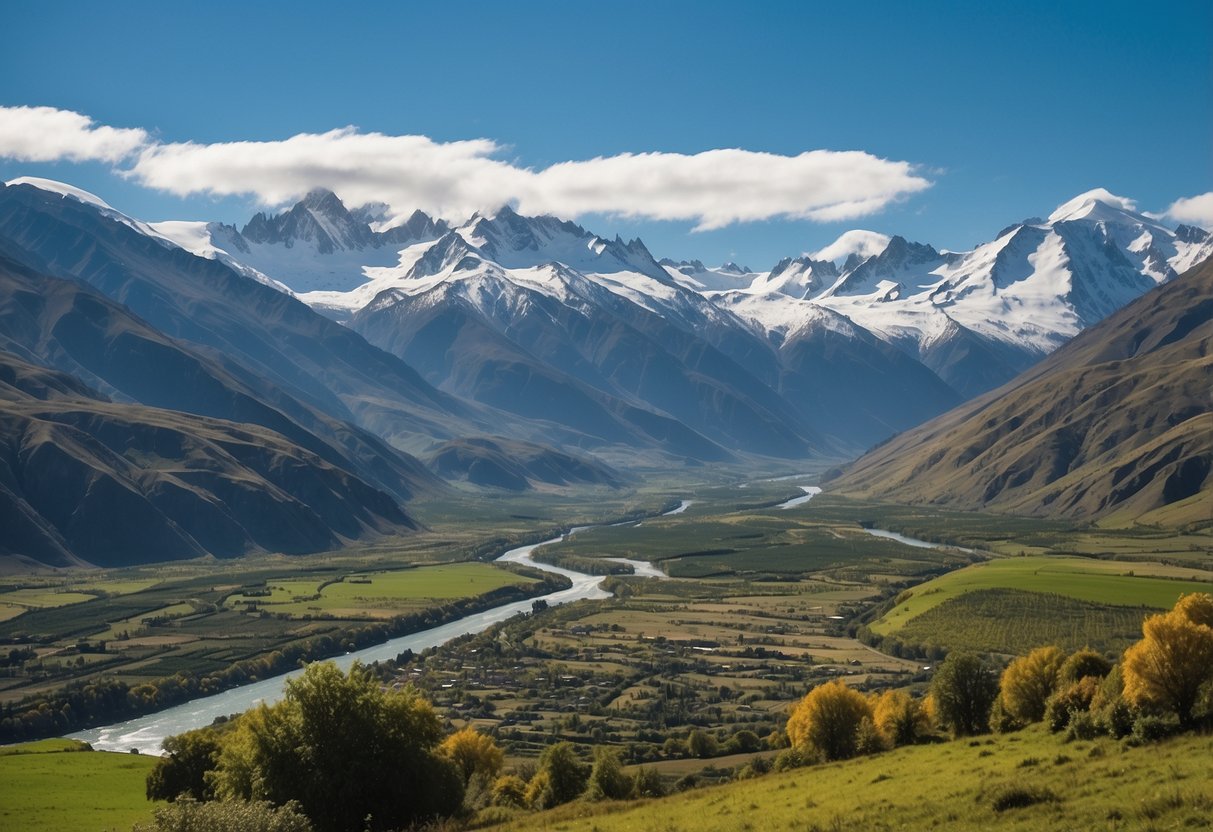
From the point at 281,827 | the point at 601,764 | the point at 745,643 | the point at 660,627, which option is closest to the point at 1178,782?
the point at 281,827

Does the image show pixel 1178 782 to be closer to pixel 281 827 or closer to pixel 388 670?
pixel 281 827

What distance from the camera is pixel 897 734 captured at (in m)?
74.9

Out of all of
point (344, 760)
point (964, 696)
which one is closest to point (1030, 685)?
point (964, 696)

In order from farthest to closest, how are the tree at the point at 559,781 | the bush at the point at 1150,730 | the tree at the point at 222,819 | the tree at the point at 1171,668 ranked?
1. the tree at the point at 559,781
2. the tree at the point at 1171,668
3. the bush at the point at 1150,730
4. the tree at the point at 222,819

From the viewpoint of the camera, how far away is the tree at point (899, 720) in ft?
245

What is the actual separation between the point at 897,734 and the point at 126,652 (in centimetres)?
12030

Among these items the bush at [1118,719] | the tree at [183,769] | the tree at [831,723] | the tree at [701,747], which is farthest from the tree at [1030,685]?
the tree at [183,769]

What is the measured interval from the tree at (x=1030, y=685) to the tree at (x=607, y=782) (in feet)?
77.2

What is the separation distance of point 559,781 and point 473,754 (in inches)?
419

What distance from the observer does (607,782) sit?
73.2 metres

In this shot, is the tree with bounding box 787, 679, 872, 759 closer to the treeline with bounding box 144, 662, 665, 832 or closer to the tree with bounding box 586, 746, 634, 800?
the tree with bounding box 586, 746, 634, 800

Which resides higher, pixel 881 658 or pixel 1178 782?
pixel 1178 782

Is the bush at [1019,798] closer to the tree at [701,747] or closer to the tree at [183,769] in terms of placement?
the tree at [183,769]

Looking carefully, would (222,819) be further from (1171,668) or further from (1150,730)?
(1171,668)
